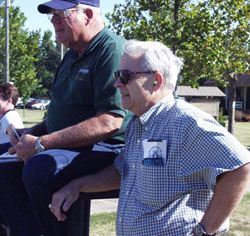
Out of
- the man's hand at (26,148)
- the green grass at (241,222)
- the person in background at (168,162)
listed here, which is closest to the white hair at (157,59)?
the person in background at (168,162)

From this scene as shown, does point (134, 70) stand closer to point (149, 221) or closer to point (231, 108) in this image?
point (149, 221)

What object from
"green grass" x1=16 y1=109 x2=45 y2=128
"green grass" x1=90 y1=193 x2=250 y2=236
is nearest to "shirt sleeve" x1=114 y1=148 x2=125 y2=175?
"green grass" x1=90 y1=193 x2=250 y2=236

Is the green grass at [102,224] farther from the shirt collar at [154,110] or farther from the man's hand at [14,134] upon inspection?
the shirt collar at [154,110]

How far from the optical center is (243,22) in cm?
1520

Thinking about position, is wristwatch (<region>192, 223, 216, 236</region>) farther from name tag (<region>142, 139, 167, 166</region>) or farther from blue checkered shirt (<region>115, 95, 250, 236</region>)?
name tag (<region>142, 139, 167, 166</region>)

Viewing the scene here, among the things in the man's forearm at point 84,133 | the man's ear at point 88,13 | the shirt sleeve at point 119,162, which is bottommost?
the shirt sleeve at point 119,162

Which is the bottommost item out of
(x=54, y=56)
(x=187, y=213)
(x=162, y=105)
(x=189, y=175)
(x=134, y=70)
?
(x=54, y=56)

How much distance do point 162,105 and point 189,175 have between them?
0.40 metres

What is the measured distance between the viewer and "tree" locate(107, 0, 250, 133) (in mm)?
13508

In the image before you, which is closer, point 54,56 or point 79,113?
point 79,113

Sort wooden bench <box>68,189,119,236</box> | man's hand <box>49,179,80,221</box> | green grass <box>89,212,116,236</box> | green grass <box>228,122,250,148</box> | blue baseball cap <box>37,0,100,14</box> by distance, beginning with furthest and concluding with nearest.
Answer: green grass <box>228,122,250,148</box> → green grass <box>89,212,116,236</box> → blue baseball cap <box>37,0,100,14</box> → wooden bench <box>68,189,119,236</box> → man's hand <box>49,179,80,221</box>

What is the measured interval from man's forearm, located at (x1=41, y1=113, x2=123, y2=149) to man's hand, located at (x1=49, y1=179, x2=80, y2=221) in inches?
9.8

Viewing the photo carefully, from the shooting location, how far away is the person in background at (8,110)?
4548 mm

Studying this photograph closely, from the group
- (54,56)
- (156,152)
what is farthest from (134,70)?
(54,56)
